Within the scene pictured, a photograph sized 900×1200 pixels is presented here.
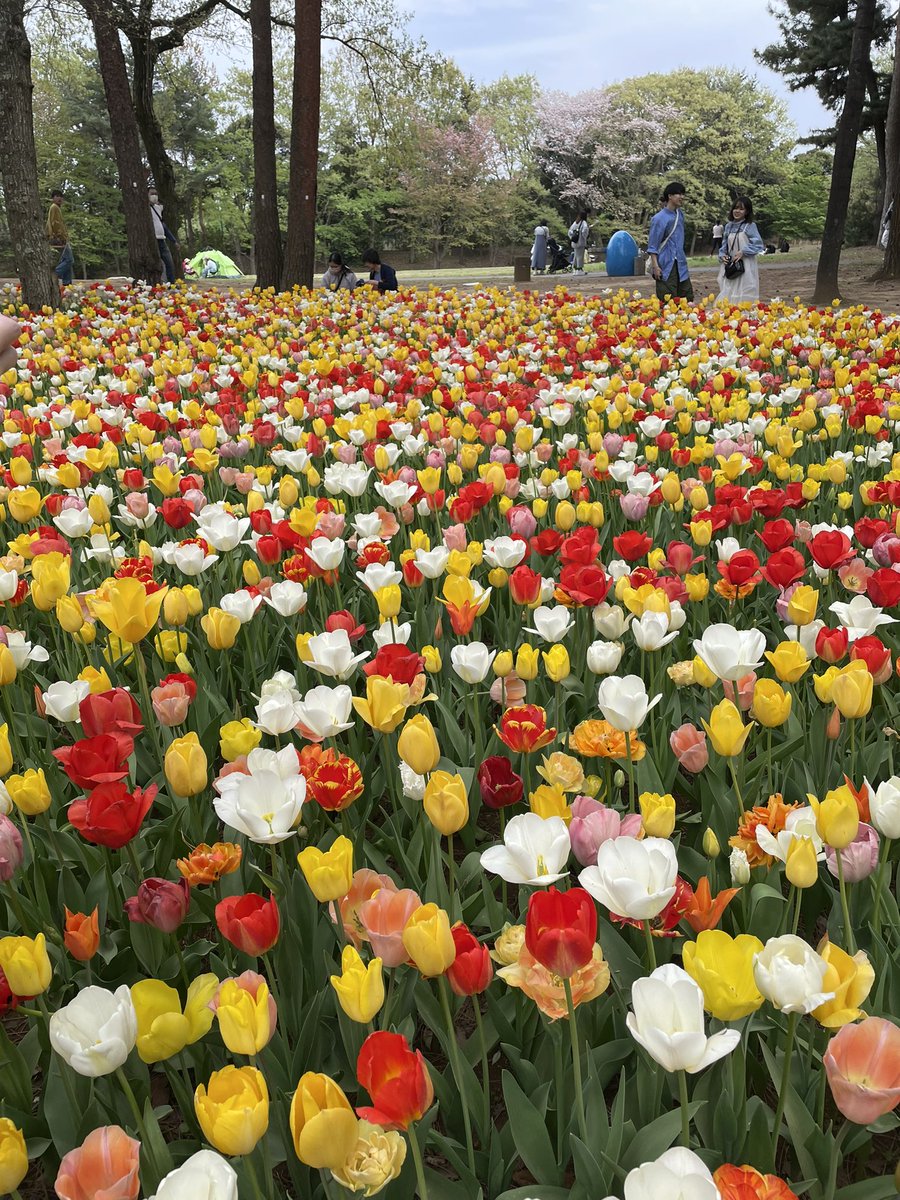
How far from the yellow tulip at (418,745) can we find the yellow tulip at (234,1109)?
58cm

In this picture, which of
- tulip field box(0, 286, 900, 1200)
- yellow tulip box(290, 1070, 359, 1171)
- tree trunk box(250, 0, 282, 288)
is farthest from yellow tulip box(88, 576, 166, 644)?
tree trunk box(250, 0, 282, 288)

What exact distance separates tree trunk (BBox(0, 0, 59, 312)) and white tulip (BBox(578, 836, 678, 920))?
1134 centimetres

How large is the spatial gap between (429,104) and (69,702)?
1971 inches

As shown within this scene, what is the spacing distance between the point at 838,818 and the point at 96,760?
1.01 meters

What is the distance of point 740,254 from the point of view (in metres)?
12.0

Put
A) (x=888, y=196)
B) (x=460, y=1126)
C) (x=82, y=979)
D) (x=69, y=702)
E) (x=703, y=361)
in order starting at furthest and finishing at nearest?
1. (x=888, y=196)
2. (x=703, y=361)
3. (x=69, y=702)
4. (x=82, y=979)
5. (x=460, y=1126)

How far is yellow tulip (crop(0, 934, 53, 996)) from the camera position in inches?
45.2

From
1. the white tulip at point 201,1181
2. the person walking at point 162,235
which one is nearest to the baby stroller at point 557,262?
the person walking at point 162,235

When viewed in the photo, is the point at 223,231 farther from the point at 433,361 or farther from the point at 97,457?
the point at 97,457

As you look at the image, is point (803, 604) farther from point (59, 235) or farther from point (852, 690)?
point (59, 235)

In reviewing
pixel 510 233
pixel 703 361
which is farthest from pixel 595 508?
pixel 510 233

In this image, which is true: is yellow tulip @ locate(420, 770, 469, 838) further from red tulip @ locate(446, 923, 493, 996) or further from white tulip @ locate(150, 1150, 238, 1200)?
white tulip @ locate(150, 1150, 238, 1200)

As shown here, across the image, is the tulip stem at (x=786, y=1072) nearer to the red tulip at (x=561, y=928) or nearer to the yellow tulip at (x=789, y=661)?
the red tulip at (x=561, y=928)

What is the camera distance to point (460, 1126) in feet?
4.41
